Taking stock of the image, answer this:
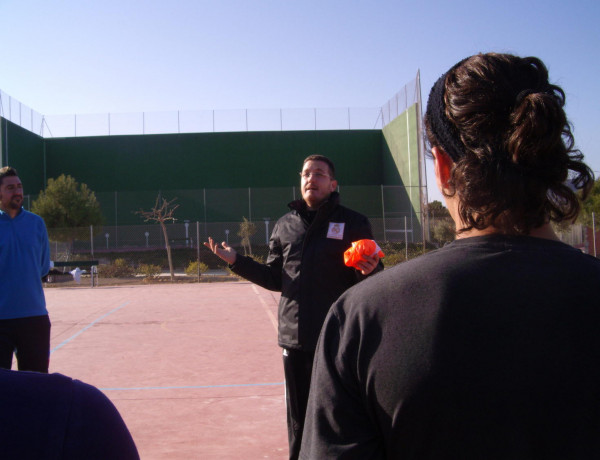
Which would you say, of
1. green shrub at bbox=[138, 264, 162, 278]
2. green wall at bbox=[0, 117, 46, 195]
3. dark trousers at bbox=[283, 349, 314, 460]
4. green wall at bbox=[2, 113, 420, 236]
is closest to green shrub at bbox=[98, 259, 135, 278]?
green shrub at bbox=[138, 264, 162, 278]

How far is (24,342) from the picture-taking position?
379cm

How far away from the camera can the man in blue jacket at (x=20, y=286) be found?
3.77m

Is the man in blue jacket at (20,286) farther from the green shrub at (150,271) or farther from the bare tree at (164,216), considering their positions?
the green shrub at (150,271)

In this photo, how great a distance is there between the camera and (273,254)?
3.91 m

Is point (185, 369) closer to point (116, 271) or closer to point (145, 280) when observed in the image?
point (145, 280)

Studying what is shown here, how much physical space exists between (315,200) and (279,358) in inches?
141

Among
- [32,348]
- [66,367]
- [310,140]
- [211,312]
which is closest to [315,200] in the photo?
[32,348]

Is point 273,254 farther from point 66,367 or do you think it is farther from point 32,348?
point 66,367

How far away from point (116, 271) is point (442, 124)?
865 inches

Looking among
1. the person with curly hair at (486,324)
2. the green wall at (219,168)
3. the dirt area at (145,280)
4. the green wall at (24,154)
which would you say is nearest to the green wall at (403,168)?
the green wall at (219,168)

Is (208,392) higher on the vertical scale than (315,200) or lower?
lower

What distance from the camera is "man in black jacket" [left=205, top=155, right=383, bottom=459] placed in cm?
338

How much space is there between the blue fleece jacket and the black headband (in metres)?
3.40

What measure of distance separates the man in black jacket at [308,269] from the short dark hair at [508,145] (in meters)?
2.08
